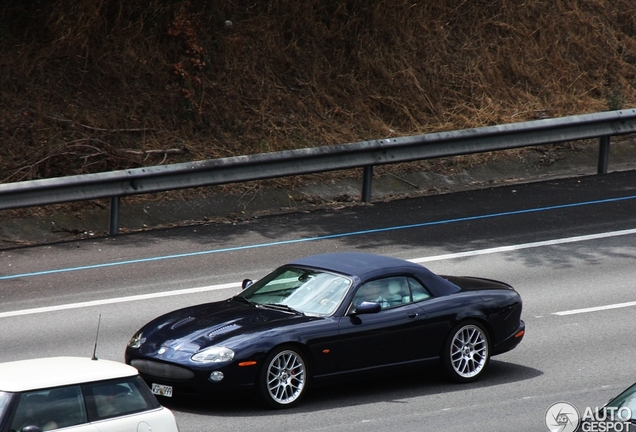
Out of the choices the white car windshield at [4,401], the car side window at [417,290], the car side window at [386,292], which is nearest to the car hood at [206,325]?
the car side window at [386,292]

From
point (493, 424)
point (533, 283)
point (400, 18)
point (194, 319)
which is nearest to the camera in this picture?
point (493, 424)

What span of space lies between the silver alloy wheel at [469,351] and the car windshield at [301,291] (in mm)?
1375

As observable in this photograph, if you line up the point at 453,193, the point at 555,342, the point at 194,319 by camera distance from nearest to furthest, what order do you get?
the point at 194,319 → the point at 555,342 → the point at 453,193

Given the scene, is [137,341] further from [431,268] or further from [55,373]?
[431,268]

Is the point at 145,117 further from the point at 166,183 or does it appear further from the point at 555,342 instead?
the point at 555,342

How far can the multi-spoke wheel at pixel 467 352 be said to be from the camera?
10906mm

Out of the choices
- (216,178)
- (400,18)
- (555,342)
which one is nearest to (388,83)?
(400,18)

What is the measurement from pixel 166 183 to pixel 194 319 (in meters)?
7.21

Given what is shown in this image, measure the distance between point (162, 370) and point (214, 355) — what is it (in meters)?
0.51

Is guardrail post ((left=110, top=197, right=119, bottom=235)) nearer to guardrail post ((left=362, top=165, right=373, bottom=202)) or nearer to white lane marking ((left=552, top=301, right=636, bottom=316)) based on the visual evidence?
guardrail post ((left=362, top=165, right=373, bottom=202))

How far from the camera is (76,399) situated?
7.16 metres

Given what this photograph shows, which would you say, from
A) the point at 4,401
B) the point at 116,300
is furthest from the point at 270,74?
the point at 4,401

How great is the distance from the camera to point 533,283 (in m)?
14.3

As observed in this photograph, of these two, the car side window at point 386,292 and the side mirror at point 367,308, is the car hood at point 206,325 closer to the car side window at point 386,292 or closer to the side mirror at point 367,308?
the side mirror at point 367,308
